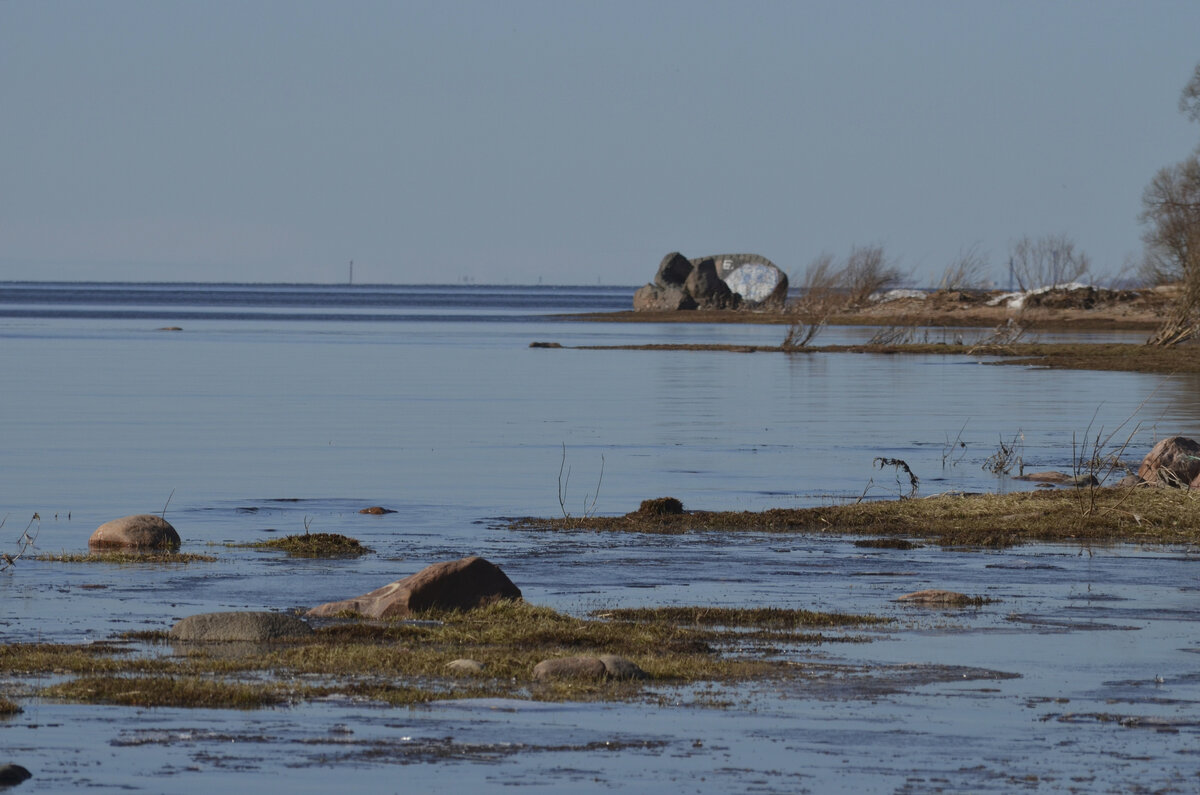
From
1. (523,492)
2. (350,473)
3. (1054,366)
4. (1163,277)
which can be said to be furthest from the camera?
(1163,277)

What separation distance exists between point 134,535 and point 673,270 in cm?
10442

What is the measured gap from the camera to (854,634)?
37.6 ft

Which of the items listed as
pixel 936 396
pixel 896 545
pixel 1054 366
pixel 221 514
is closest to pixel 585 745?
pixel 896 545

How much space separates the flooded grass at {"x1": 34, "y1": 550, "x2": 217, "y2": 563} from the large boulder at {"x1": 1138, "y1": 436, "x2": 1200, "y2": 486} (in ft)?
32.3

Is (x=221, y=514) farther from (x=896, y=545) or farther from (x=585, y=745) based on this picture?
(x=585, y=745)

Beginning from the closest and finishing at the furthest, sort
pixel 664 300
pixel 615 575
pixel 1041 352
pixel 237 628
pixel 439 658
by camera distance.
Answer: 1. pixel 439 658
2. pixel 237 628
3. pixel 615 575
4. pixel 1041 352
5. pixel 664 300

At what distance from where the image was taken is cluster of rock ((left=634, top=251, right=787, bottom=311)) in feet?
382

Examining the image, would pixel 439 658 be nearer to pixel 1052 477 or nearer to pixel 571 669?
pixel 571 669

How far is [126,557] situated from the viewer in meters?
14.8

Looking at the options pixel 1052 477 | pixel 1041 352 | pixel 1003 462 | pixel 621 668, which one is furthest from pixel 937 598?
pixel 1041 352

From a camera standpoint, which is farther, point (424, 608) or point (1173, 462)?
point (1173, 462)

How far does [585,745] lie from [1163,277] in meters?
71.3

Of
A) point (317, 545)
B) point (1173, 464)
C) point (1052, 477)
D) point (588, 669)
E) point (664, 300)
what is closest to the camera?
point (588, 669)

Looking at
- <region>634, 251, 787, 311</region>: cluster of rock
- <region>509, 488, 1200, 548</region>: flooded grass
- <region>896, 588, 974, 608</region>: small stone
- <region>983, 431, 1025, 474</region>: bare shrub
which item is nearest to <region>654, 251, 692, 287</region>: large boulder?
<region>634, 251, 787, 311</region>: cluster of rock
